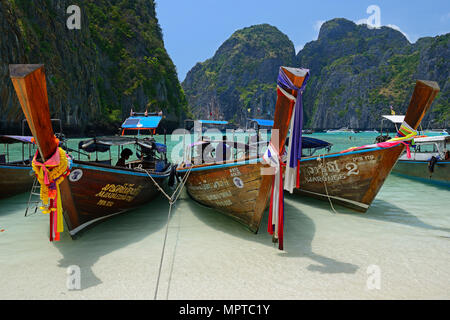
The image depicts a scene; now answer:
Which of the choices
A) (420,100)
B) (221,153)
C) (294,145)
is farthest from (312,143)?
(294,145)

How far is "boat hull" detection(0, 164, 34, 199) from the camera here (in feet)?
27.9

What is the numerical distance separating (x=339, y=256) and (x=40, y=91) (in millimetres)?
5666

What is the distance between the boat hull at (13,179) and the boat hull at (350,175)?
374 inches

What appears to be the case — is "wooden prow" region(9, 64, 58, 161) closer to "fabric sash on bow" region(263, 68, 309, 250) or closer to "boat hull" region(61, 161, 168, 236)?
"boat hull" region(61, 161, 168, 236)


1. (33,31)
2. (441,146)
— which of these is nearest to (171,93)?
(33,31)

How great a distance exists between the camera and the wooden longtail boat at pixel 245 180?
456 centimetres

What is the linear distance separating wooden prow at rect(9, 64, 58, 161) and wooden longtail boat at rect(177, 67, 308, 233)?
330 centimetres

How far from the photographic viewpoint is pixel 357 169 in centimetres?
738

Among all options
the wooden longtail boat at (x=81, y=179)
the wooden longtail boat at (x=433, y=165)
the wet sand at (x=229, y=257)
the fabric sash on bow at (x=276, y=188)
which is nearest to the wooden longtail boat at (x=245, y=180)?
the fabric sash on bow at (x=276, y=188)

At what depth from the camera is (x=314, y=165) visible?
8250mm

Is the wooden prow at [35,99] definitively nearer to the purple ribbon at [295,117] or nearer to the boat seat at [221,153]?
the purple ribbon at [295,117]

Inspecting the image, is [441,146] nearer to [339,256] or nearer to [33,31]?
[339,256]
